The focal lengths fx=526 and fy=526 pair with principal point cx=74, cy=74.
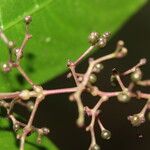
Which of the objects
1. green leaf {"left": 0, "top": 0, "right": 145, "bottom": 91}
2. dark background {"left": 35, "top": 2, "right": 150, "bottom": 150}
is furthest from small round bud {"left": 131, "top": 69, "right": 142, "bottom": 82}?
dark background {"left": 35, "top": 2, "right": 150, "bottom": 150}

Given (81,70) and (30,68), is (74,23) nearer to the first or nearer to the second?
(30,68)

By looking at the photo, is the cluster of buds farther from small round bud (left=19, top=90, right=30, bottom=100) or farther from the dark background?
the dark background

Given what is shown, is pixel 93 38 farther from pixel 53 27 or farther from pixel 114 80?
pixel 53 27

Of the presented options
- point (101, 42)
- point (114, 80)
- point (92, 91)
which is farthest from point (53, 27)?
point (92, 91)

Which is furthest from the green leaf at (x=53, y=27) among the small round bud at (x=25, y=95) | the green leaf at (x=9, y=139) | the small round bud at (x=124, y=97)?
the small round bud at (x=124, y=97)

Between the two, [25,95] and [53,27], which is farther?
[53,27]
